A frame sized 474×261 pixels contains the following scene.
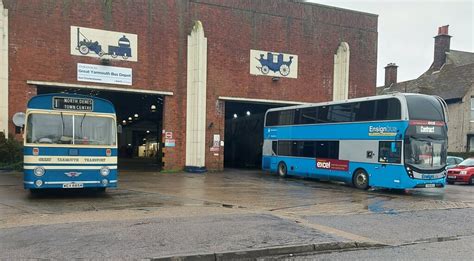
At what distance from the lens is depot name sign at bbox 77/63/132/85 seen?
23797 millimetres

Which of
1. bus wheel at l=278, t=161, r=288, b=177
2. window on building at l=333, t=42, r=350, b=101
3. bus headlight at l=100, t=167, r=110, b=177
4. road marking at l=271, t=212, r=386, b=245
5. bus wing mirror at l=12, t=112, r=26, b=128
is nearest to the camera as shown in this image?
road marking at l=271, t=212, r=386, b=245

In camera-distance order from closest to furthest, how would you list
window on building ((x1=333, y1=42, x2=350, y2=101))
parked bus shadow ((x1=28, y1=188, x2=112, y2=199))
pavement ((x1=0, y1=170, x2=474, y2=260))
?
pavement ((x1=0, y1=170, x2=474, y2=260)) < parked bus shadow ((x1=28, y1=188, x2=112, y2=199)) < window on building ((x1=333, y1=42, x2=350, y2=101))

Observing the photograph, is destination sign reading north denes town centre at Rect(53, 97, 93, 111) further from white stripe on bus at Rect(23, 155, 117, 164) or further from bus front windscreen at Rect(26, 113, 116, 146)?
white stripe on bus at Rect(23, 155, 117, 164)

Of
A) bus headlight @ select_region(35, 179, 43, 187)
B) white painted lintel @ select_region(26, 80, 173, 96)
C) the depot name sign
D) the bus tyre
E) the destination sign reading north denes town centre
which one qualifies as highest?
the depot name sign

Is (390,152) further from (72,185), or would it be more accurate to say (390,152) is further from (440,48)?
(440,48)

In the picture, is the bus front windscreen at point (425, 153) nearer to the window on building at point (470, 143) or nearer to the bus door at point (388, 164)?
the bus door at point (388, 164)

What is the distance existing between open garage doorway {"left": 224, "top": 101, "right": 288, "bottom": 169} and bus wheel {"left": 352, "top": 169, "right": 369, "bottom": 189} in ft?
38.1

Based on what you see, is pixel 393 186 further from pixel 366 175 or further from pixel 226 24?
pixel 226 24

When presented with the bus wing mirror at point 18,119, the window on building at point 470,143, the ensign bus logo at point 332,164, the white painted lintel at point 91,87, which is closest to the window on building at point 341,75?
the ensign bus logo at point 332,164

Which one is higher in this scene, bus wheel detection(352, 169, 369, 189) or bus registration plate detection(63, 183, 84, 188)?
bus registration plate detection(63, 183, 84, 188)

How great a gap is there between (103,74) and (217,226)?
17.3 m

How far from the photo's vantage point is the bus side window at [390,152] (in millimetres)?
16984

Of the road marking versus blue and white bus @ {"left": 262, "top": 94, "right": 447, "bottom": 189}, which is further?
blue and white bus @ {"left": 262, "top": 94, "right": 447, "bottom": 189}

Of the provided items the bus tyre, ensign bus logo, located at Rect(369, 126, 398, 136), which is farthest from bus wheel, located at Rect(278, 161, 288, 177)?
the bus tyre
